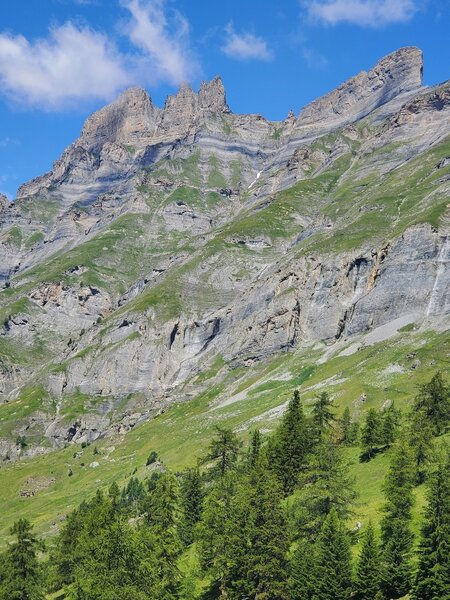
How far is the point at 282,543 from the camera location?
163 ft

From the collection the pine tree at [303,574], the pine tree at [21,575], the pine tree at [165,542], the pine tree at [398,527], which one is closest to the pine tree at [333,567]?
the pine tree at [303,574]

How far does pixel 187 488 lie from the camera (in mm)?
79812

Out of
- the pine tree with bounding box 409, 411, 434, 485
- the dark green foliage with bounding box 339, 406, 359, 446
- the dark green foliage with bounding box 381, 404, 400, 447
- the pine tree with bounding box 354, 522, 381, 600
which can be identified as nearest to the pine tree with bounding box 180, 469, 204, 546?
the dark green foliage with bounding box 339, 406, 359, 446

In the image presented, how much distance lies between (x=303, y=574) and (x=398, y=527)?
793 cm

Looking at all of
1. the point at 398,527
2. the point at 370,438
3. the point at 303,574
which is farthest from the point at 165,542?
the point at 370,438

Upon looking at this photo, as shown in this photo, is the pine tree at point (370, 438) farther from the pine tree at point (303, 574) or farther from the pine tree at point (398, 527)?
the pine tree at point (303, 574)

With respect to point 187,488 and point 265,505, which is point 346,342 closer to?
point 187,488

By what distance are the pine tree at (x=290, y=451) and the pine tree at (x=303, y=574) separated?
19.3m

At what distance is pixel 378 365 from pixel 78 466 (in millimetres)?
94666

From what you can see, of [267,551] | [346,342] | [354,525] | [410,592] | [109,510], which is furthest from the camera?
[346,342]

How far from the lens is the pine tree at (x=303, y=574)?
45.5 meters

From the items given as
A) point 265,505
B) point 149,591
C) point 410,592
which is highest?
point 265,505

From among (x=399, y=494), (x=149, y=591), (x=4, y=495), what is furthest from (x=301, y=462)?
(x=4, y=495)

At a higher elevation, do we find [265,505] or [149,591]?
[265,505]
